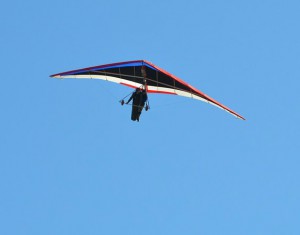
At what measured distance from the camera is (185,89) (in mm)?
47469

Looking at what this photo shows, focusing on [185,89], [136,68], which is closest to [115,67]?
[136,68]

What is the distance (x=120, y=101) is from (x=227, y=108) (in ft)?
21.0

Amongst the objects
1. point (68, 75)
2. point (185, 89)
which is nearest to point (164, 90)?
point (185, 89)

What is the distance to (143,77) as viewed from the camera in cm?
4778

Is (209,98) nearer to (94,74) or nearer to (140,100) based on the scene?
(140,100)

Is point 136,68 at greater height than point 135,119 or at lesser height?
greater

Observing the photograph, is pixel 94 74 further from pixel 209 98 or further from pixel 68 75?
pixel 209 98

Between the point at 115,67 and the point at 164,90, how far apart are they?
3.48 metres

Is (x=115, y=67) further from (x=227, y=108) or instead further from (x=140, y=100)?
(x=227, y=108)

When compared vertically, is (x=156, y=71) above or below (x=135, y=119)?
above

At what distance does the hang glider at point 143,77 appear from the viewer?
46.8m

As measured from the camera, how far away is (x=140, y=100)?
1865 inches

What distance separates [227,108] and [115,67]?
7.28 m

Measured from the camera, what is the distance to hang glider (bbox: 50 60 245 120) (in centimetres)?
4678
